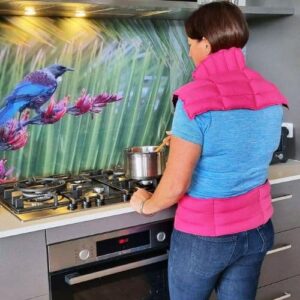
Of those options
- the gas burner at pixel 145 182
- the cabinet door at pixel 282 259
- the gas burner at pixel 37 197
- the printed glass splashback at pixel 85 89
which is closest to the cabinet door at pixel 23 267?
the gas burner at pixel 37 197

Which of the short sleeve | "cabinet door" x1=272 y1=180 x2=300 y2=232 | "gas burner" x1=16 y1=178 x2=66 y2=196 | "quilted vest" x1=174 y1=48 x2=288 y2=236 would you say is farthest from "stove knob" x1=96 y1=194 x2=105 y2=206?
"cabinet door" x1=272 y1=180 x2=300 y2=232

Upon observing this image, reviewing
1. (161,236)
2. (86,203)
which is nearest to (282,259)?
(161,236)

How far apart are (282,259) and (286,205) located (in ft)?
0.84

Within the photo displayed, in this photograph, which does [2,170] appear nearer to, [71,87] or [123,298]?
[71,87]

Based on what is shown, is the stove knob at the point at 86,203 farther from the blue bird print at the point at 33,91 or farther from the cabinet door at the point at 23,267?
the blue bird print at the point at 33,91

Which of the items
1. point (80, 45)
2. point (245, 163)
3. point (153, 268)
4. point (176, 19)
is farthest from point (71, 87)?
point (245, 163)

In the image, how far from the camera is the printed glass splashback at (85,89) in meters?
2.04

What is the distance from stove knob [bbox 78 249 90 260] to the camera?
162 centimetres

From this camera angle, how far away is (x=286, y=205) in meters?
2.17

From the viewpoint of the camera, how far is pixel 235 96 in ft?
4.43

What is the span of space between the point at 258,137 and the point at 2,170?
1.15m

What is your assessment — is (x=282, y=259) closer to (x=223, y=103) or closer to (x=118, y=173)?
(x=118, y=173)

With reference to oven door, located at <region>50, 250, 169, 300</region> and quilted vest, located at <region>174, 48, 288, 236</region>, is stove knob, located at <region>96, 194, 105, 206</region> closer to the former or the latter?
oven door, located at <region>50, 250, 169, 300</region>

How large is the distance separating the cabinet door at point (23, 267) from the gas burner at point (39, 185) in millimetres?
295
